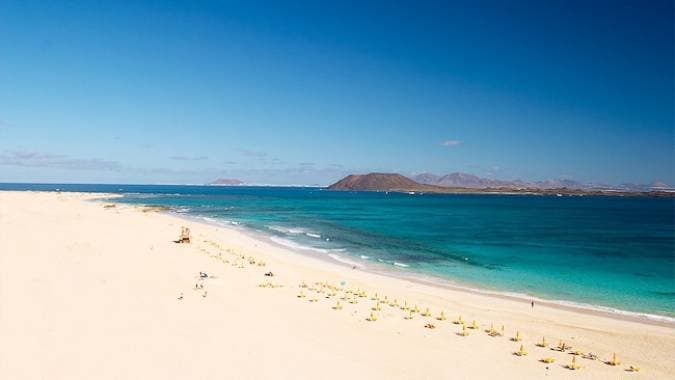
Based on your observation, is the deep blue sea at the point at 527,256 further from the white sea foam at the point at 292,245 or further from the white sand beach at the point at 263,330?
the white sand beach at the point at 263,330

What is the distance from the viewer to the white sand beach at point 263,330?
9.88m

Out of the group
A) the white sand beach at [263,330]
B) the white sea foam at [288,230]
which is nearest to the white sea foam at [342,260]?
the white sand beach at [263,330]

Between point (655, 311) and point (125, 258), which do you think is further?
point (125, 258)

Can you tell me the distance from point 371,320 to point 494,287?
1158cm

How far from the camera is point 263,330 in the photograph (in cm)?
1248

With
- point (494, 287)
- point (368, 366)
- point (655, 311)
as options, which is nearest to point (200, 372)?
point (368, 366)

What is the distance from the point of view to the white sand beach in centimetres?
988

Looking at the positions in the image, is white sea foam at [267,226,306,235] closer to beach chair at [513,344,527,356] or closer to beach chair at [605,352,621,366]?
beach chair at [513,344,527,356]

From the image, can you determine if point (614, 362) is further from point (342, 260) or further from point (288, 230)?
point (288, 230)

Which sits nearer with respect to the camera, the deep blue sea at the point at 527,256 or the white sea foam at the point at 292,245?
the deep blue sea at the point at 527,256

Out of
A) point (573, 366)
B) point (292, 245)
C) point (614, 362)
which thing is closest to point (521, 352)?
point (573, 366)

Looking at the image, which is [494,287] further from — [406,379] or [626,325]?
[406,379]

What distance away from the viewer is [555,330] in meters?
14.5

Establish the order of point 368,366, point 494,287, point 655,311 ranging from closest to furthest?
point 368,366 < point 655,311 < point 494,287
